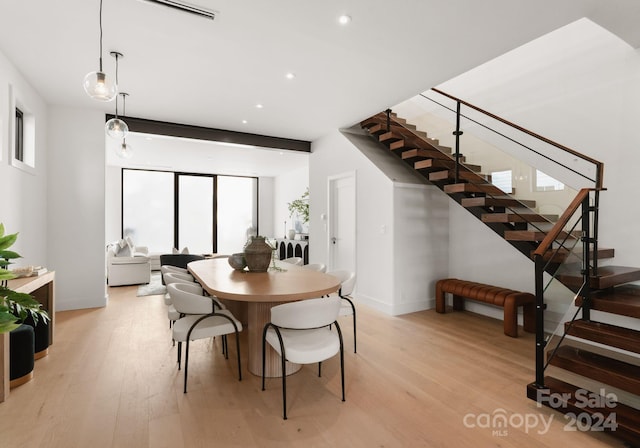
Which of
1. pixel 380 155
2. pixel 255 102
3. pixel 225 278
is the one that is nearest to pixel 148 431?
pixel 225 278

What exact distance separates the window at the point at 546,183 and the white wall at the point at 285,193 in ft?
22.7

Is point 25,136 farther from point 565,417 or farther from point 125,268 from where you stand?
point 565,417

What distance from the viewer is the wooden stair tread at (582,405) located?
191 cm

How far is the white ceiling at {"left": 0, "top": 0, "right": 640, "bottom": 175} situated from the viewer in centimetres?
250

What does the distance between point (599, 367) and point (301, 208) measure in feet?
24.8

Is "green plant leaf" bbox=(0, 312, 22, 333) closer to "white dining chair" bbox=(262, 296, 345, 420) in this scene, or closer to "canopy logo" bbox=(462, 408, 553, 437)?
"white dining chair" bbox=(262, 296, 345, 420)

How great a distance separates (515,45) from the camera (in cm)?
296

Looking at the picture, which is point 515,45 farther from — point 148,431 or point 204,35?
point 148,431

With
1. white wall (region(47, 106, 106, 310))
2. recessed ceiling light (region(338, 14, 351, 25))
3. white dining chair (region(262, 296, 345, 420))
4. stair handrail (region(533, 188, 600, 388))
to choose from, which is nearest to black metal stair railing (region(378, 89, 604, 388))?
stair handrail (region(533, 188, 600, 388))

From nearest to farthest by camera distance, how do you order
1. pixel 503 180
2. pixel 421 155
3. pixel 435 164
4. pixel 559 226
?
pixel 559 226, pixel 503 180, pixel 435 164, pixel 421 155

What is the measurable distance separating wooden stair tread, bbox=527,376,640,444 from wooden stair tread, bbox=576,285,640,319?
0.65m

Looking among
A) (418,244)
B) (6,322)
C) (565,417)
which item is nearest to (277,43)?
(6,322)

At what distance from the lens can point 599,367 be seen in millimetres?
2172

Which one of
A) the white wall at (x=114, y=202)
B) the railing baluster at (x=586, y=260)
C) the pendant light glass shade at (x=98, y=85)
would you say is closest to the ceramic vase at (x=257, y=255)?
the pendant light glass shade at (x=98, y=85)
